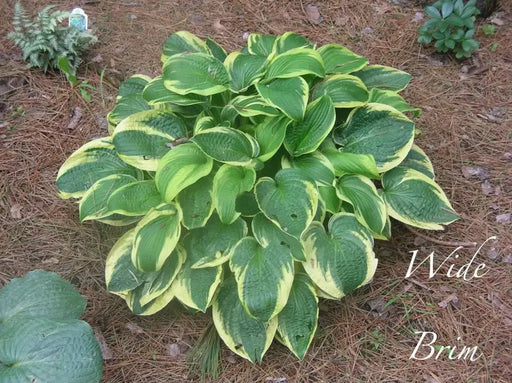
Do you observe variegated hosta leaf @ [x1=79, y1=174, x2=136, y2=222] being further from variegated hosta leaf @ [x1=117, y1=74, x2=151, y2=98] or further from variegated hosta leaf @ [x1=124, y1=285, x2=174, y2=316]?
variegated hosta leaf @ [x1=117, y1=74, x2=151, y2=98]

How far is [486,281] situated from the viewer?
2.18m

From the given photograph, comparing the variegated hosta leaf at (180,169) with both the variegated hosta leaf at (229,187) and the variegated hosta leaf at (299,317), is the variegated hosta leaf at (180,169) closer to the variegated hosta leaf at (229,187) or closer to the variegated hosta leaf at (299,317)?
the variegated hosta leaf at (229,187)

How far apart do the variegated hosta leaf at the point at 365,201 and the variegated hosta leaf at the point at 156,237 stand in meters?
0.64

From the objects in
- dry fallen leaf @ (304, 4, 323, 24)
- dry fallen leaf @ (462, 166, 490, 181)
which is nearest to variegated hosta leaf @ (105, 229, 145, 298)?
dry fallen leaf @ (462, 166, 490, 181)

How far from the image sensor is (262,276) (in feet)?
6.19

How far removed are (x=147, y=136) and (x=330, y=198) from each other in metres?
0.76

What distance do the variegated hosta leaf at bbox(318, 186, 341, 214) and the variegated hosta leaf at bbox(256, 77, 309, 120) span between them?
293mm

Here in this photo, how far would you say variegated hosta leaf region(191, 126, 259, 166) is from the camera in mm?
1952

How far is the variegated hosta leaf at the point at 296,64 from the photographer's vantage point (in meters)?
2.09

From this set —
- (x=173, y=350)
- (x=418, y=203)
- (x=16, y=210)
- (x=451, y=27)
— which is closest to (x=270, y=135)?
(x=418, y=203)

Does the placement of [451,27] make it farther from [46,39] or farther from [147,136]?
[46,39]

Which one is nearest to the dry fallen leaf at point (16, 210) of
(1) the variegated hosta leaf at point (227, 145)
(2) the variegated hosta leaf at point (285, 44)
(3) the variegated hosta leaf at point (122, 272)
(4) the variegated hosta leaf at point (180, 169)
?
(3) the variegated hosta leaf at point (122, 272)

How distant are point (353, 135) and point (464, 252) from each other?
69 cm

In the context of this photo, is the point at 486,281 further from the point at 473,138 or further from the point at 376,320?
the point at 473,138
